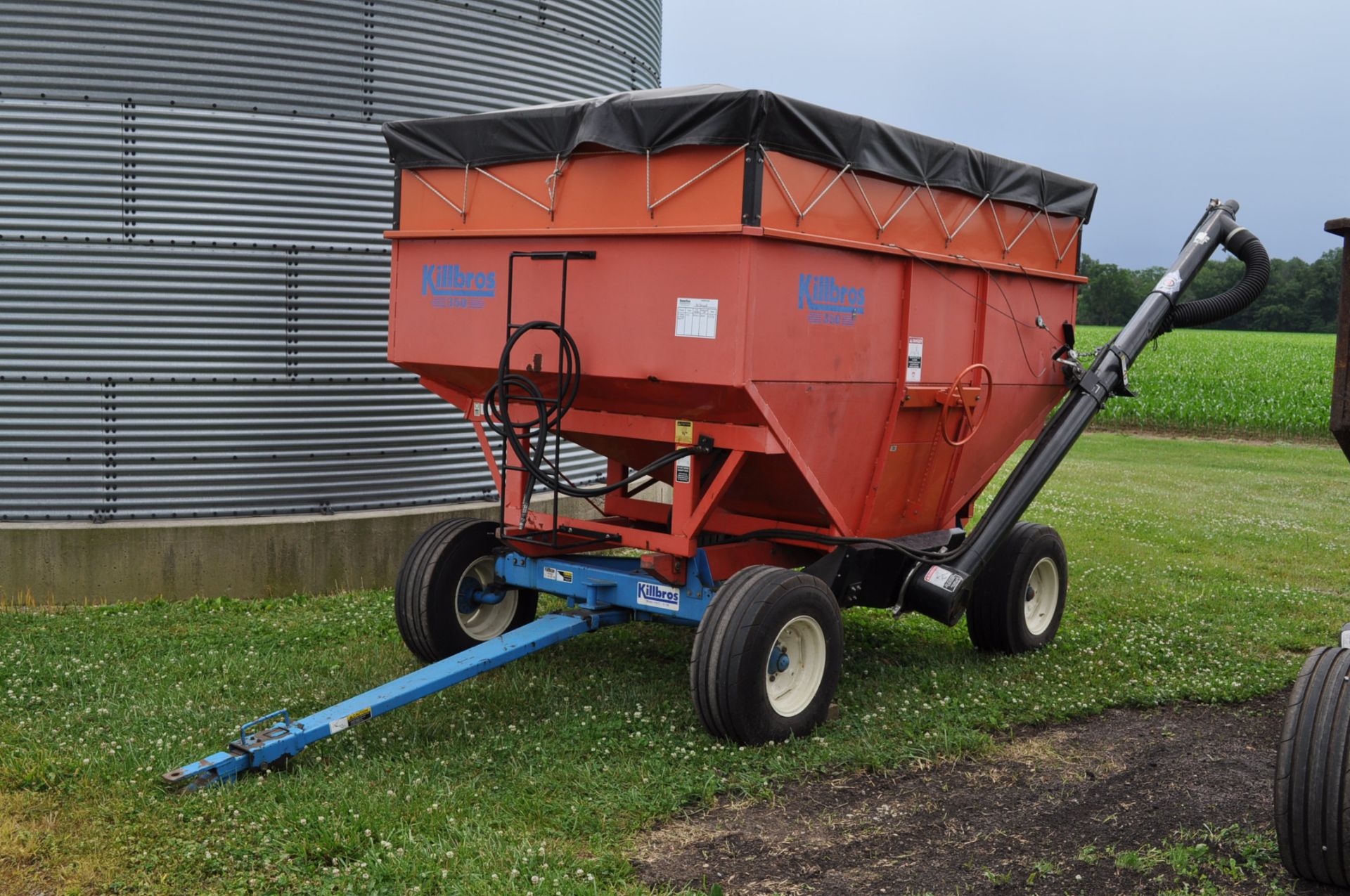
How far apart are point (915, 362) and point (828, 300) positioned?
91 cm

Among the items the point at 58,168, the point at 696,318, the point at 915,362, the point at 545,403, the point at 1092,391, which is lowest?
the point at 545,403

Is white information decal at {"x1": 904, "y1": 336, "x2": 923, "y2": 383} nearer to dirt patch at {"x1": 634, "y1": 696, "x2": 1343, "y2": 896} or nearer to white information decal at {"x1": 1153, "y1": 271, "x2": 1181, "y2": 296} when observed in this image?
white information decal at {"x1": 1153, "y1": 271, "x2": 1181, "y2": 296}

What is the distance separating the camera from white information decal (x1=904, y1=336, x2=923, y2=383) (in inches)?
275

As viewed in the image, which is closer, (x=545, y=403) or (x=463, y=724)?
(x=463, y=724)

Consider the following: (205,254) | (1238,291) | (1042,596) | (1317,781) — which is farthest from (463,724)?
(1238,291)

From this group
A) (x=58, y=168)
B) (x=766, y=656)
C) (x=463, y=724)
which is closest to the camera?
(x=766, y=656)

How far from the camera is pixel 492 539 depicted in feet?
24.3

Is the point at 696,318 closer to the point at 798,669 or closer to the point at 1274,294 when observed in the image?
the point at 798,669

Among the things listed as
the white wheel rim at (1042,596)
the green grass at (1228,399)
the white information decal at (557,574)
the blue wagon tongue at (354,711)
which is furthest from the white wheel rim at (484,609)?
the green grass at (1228,399)

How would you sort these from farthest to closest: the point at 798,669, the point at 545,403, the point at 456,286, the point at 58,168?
the point at 58,168, the point at 456,286, the point at 545,403, the point at 798,669

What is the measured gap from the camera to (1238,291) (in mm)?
7957

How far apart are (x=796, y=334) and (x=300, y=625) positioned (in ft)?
13.0

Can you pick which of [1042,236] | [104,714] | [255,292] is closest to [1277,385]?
[1042,236]

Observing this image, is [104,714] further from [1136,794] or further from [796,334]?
[1136,794]
